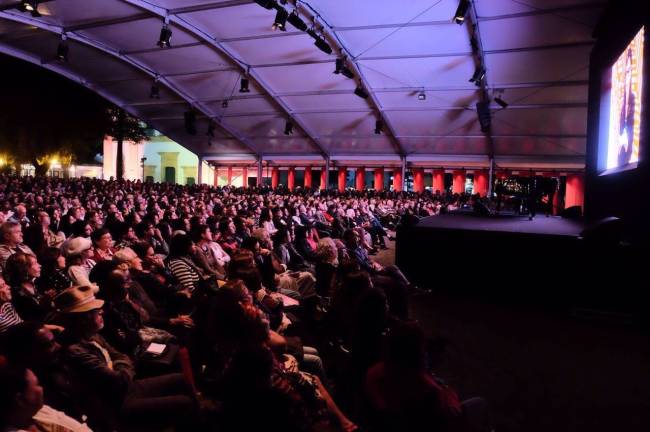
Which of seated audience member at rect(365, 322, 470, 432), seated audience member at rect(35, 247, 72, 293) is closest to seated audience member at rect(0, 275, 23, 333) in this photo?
seated audience member at rect(35, 247, 72, 293)

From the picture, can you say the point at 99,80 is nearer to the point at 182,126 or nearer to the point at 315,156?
the point at 182,126

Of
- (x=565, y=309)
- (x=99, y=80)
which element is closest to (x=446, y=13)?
(x=565, y=309)

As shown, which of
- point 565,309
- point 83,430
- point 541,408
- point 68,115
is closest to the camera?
point 83,430

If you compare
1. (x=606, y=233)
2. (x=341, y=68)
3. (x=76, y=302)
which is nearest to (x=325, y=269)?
(x=76, y=302)

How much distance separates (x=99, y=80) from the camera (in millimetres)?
19812

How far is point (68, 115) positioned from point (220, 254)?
2026 centimetres

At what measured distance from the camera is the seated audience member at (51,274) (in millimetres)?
3623

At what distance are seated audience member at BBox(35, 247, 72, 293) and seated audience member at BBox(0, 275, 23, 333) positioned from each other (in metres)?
0.83

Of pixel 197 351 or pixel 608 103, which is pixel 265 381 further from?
pixel 608 103

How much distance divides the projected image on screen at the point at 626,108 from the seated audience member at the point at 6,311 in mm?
6427

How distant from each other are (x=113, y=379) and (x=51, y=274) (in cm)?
205

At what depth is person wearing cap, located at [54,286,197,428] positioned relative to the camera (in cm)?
207

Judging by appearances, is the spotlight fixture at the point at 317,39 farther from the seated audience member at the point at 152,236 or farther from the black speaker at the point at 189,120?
the black speaker at the point at 189,120

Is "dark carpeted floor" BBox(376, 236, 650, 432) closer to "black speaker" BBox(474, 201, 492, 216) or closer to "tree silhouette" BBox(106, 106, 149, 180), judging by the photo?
"black speaker" BBox(474, 201, 492, 216)
